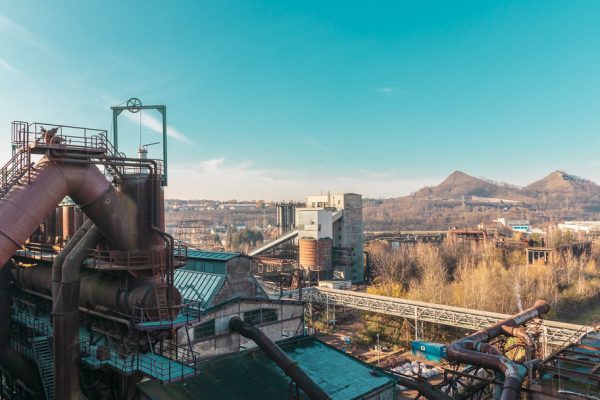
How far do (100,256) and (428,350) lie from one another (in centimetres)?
2436

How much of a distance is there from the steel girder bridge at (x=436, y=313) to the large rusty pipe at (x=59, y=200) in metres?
22.1

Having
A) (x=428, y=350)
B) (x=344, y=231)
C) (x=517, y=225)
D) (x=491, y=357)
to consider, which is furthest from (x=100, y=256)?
(x=517, y=225)

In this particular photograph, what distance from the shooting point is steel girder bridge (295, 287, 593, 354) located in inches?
998

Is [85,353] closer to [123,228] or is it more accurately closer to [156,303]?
[156,303]

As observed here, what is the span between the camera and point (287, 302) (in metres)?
21.7

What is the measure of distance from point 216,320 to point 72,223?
7.60 meters

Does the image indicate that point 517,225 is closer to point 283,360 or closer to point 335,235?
point 335,235

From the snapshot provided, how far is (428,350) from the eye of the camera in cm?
3019

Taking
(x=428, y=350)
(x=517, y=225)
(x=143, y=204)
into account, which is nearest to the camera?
(x=143, y=204)

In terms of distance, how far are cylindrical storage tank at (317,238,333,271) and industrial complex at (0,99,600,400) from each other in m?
30.2

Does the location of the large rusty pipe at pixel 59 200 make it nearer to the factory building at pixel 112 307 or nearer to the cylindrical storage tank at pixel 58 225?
the factory building at pixel 112 307

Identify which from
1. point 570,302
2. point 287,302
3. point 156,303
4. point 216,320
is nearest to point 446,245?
point 570,302

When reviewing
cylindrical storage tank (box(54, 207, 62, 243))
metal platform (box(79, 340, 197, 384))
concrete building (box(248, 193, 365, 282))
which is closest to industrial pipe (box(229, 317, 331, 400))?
metal platform (box(79, 340, 197, 384))

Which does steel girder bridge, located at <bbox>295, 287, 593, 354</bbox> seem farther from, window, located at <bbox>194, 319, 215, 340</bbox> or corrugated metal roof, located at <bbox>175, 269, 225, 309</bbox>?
window, located at <bbox>194, 319, 215, 340</bbox>
